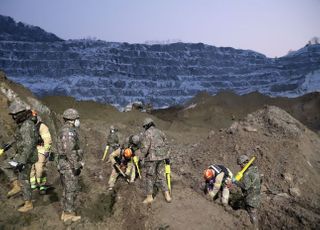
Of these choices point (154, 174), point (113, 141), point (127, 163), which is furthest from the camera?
point (113, 141)

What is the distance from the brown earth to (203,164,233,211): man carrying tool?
11.6 inches

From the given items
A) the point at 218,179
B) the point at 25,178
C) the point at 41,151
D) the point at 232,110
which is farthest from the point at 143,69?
the point at 25,178

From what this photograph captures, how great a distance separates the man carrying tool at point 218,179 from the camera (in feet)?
33.1

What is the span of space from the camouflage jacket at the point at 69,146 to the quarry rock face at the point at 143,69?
50.9 m

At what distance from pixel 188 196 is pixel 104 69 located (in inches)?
2307

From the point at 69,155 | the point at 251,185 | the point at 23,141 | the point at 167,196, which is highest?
the point at 23,141

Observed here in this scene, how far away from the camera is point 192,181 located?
635 inches

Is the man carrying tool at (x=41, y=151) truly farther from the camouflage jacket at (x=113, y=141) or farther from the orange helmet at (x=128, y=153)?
the camouflage jacket at (x=113, y=141)

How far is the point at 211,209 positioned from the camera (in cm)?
1001

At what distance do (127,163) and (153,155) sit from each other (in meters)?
2.48

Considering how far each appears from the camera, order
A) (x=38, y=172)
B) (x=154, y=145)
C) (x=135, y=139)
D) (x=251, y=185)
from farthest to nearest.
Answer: (x=135, y=139)
(x=154, y=145)
(x=251, y=185)
(x=38, y=172)

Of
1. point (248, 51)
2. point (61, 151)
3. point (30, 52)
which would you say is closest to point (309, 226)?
point (61, 151)

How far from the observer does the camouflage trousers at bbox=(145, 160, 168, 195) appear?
32.2 feet

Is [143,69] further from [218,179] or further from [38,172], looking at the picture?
[38,172]
